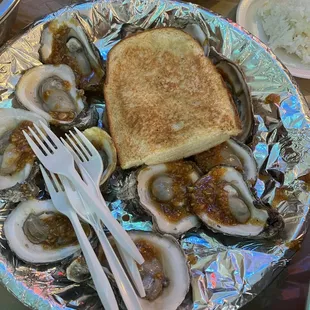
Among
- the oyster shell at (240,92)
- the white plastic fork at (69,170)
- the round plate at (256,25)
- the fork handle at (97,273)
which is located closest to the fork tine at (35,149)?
the white plastic fork at (69,170)

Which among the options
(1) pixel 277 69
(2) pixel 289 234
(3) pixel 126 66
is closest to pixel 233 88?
(1) pixel 277 69

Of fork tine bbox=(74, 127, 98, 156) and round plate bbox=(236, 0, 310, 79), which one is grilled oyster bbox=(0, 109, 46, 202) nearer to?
fork tine bbox=(74, 127, 98, 156)

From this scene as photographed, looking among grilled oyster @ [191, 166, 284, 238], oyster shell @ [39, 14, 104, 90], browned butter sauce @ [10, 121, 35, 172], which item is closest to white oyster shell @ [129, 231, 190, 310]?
grilled oyster @ [191, 166, 284, 238]

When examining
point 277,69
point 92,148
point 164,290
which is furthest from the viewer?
point 277,69

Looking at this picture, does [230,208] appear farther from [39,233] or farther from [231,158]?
[39,233]

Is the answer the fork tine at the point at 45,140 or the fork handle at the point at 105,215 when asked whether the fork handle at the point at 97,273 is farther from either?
the fork tine at the point at 45,140

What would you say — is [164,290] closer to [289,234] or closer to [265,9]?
[289,234]

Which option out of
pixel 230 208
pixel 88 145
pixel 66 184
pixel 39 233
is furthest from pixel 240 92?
pixel 39 233
